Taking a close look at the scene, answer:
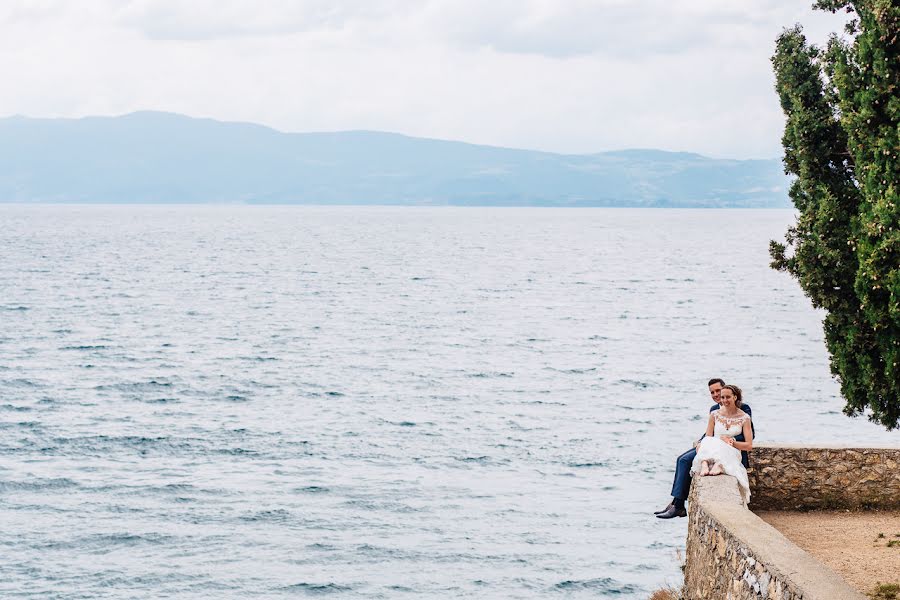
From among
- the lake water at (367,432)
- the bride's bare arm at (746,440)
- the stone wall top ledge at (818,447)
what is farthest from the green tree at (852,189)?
the lake water at (367,432)

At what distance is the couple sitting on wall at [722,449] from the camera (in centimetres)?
1227

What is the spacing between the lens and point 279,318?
62469 millimetres

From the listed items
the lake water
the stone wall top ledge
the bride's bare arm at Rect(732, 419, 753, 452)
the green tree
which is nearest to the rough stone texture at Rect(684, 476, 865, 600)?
the bride's bare arm at Rect(732, 419, 753, 452)

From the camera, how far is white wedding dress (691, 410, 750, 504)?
12.2 metres

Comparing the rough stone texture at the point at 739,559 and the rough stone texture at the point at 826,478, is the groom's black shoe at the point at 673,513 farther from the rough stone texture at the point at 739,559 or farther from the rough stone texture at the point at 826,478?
the rough stone texture at the point at 826,478

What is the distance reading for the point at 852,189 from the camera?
1300cm

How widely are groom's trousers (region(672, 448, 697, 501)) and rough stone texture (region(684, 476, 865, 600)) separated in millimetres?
559

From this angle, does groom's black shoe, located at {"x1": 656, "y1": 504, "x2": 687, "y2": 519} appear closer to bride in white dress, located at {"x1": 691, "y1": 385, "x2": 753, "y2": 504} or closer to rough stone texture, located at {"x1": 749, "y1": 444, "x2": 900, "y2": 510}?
bride in white dress, located at {"x1": 691, "y1": 385, "x2": 753, "y2": 504}

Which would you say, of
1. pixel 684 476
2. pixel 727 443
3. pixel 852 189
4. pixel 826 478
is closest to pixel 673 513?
pixel 684 476

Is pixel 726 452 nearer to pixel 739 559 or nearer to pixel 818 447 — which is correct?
pixel 818 447

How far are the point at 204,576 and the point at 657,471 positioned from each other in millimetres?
12670

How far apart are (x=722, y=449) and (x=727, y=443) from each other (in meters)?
0.26

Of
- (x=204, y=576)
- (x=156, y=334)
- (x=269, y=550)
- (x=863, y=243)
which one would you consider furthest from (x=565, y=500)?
(x=156, y=334)

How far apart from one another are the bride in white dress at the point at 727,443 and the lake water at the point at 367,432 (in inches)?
125
